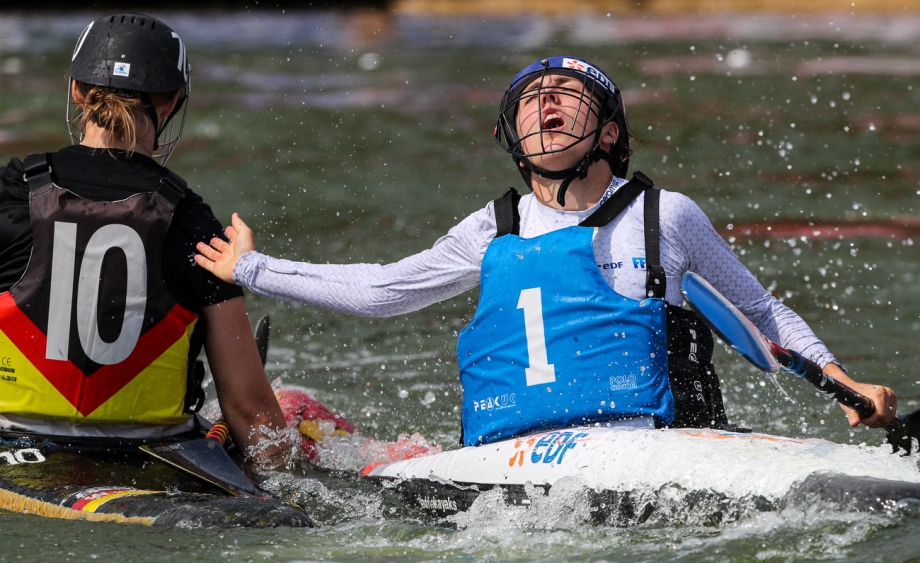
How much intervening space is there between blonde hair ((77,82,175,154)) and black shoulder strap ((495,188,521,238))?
45.7 inches

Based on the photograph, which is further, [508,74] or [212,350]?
[508,74]

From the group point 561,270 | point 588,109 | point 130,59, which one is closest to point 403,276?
point 561,270

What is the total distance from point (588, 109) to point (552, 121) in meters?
0.12

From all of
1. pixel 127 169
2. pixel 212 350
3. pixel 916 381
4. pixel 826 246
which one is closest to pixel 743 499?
pixel 212 350

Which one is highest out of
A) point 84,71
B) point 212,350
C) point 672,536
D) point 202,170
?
point 202,170

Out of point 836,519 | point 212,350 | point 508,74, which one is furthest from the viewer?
point 508,74

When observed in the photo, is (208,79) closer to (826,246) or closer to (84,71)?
(826,246)

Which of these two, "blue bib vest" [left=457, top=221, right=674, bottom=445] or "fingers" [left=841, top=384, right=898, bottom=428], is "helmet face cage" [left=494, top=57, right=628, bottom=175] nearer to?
"blue bib vest" [left=457, top=221, right=674, bottom=445]

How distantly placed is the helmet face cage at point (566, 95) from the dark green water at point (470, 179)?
1129 mm

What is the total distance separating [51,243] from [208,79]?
1304 centimetres

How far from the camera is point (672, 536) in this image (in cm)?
309

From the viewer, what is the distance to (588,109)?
143 inches

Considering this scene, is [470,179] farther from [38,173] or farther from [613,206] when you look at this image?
[38,173]

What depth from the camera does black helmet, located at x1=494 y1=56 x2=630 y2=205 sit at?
3605mm
